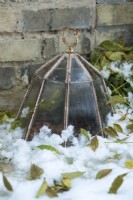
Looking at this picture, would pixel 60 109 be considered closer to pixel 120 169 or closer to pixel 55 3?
pixel 120 169

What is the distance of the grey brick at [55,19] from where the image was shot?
2.20 m

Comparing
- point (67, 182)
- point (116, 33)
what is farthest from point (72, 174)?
point (116, 33)

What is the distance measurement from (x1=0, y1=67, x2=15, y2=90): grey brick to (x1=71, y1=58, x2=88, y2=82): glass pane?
0.43 metres

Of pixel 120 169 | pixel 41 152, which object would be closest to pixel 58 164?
pixel 41 152

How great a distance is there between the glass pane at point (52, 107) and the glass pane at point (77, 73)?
0.22ft

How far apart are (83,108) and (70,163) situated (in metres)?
0.28

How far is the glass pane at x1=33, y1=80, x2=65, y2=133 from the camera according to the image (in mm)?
1902

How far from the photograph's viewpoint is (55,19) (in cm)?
224

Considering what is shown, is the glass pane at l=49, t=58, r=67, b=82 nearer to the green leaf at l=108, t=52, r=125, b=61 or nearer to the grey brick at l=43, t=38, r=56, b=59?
the grey brick at l=43, t=38, r=56, b=59

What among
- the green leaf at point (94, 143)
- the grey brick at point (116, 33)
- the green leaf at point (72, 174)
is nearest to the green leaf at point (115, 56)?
the grey brick at point (116, 33)

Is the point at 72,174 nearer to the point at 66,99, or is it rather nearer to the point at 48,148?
the point at 48,148

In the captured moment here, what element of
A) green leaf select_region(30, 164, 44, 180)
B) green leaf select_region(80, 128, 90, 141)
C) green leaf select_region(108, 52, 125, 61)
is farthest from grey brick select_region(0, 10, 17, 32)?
green leaf select_region(30, 164, 44, 180)

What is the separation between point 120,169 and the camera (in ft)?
5.62

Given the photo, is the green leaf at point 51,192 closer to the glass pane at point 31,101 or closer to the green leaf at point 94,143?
the green leaf at point 94,143
